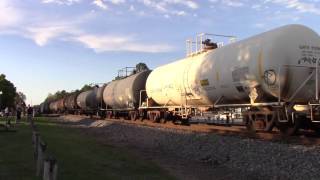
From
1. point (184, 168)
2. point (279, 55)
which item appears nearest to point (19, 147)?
point (184, 168)

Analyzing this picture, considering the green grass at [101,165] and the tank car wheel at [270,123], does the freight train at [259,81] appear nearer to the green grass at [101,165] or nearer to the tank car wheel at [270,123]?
the tank car wheel at [270,123]

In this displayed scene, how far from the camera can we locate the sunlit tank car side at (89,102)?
4936 centimetres

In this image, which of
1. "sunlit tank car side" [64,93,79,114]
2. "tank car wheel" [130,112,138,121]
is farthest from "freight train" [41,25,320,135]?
"sunlit tank car side" [64,93,79,114]

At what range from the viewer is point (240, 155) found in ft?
42.5

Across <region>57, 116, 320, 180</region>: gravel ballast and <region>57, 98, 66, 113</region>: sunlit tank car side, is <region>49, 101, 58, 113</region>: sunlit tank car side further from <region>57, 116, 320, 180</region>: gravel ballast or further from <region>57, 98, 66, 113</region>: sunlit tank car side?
<region>57, 116, 320, 180</region>: gravel ballast

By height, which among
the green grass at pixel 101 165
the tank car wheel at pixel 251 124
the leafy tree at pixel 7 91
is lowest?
the green grass at pixel 101 165

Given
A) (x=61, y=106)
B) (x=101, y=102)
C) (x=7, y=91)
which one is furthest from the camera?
(x=7, y=91)

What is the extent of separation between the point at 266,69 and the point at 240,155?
4.15 metres

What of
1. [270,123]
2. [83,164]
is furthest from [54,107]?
[83,164]

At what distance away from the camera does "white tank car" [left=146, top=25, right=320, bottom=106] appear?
15.8 m

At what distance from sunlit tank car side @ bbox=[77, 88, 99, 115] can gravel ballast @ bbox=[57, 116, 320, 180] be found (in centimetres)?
3074

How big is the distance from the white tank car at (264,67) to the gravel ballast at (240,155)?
7.16 ft

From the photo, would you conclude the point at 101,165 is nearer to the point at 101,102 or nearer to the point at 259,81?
the point at 259,81

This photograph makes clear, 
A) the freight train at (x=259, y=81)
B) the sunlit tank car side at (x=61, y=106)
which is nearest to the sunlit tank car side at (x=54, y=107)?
the sunlit tank car side at (x=61, y=106)
